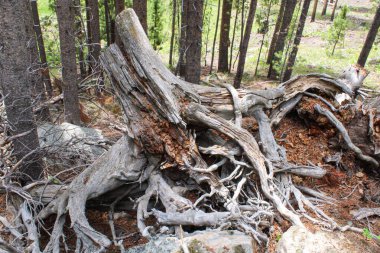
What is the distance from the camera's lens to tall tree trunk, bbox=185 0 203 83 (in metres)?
9.18

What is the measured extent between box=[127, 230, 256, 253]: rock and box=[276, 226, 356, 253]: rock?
382mm


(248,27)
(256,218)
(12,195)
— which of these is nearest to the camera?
(256,218)

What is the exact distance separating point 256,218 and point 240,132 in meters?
1.30

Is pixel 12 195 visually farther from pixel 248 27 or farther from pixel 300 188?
pixel 248 27

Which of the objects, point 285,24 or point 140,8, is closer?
point 140,8

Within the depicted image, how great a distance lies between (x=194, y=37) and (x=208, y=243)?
22.9 ft

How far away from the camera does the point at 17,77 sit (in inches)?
189

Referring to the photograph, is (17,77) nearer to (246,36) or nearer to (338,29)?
(246,36)

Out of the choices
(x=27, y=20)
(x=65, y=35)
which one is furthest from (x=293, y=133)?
(x=27, y=20)

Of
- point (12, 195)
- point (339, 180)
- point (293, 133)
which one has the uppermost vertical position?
point (293, 133)

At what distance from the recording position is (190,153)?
470 cm

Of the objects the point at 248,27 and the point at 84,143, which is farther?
the point at 248,27

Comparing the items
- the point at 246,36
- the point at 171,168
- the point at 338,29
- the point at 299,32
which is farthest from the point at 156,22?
the point at 171,168

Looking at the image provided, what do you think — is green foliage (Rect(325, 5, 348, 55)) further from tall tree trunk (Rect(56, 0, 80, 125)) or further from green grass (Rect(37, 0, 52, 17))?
green grass (Rect(37, 0, 52, 17))
